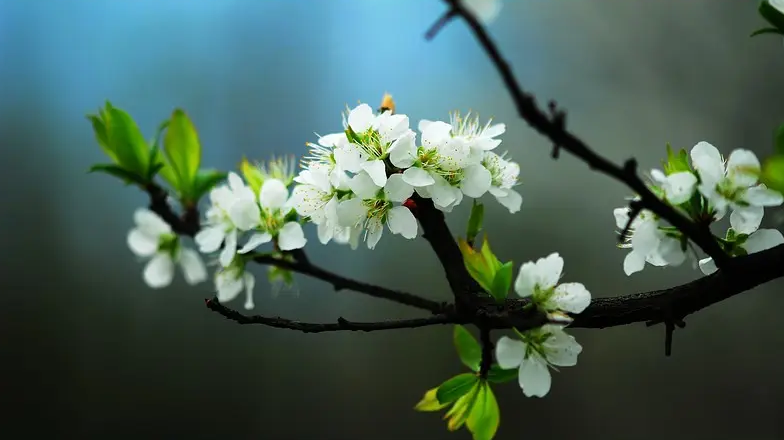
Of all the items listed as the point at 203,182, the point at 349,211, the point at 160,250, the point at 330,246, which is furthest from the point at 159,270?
the point at 330,246

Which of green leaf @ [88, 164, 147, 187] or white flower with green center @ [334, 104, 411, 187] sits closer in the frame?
white flower with green center @ [334, 104, 411, 187]

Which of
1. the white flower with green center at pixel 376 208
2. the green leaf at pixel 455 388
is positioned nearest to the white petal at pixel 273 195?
the white flower with green center at pixel 376 208

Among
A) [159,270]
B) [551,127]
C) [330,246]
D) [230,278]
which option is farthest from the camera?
[330,246]

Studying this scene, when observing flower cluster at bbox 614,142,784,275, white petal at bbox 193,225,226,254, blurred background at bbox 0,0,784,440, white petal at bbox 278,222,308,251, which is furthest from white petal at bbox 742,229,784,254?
blurred background at bbox 0,0,784,440

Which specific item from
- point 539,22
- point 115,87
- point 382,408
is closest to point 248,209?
point 382,408

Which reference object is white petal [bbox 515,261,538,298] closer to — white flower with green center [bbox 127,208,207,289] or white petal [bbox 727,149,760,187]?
white petal [bbox 727,149,760,187]

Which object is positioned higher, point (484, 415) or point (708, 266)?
point (708, 266)

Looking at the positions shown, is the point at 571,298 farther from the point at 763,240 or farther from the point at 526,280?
the point at 763,240
